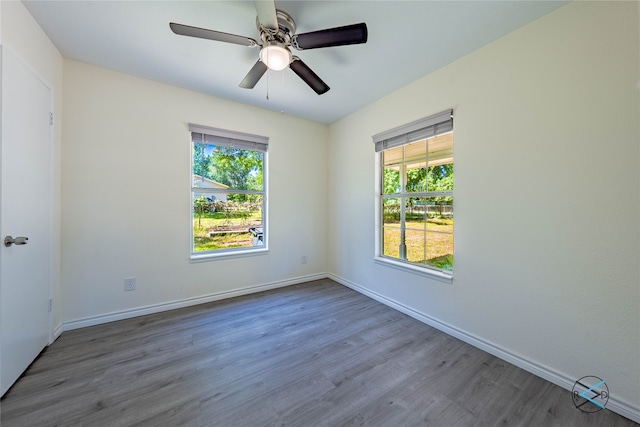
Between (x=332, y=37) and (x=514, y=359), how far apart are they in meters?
2.69

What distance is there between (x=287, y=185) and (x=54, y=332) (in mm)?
2771

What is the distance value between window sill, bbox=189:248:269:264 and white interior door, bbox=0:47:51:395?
118 centimetres

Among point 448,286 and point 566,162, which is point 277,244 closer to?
point 448,286

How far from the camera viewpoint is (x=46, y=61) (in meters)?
1.89

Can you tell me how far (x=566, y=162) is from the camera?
155cm

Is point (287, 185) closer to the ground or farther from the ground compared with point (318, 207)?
farther from the ground

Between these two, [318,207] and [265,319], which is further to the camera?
[318,207]

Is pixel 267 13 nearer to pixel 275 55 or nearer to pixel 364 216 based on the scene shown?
pixel 275 55

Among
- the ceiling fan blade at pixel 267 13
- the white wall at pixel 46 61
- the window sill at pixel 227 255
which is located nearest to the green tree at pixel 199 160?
the window sill at pixel 227 255

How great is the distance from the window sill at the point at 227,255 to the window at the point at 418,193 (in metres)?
1.67

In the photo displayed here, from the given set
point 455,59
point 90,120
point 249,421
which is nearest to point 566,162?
point 455,59

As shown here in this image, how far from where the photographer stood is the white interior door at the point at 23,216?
1.45 m

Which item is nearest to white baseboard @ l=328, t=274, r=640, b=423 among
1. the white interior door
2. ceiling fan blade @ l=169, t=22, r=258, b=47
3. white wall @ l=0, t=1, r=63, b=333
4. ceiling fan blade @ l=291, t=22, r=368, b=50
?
ceiling fan blade @ l=291, t=22, r=368, b=50

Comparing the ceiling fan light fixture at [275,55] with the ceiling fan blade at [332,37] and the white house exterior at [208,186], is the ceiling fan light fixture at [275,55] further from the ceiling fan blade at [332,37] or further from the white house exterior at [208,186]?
the white house exterior at [208,186]
